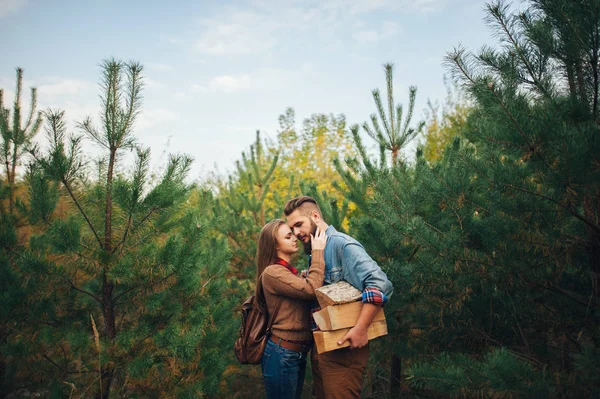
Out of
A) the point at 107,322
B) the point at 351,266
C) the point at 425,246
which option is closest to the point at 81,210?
the point at 107,322

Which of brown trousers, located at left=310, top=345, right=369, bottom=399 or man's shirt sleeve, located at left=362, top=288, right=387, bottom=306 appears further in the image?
brown trousers, located at left=310, top=345, right=369, bottom=399

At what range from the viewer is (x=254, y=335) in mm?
2936

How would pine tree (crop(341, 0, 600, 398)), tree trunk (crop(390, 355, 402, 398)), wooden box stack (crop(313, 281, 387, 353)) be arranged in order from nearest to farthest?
pine tree (crop(341, 0, 600, 398)) < wooden box stack (crop(313, 281, 387, 353)) < tree trunk (crop(390, 355, 402, 398))

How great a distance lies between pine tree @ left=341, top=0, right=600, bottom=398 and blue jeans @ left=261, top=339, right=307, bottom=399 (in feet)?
2.61

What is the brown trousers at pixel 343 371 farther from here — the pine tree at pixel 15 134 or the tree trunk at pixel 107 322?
the pine tree at pixel 15 134

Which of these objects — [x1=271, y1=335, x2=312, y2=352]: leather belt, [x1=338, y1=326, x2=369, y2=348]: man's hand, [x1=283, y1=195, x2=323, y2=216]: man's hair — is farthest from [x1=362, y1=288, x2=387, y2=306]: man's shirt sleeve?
[x1=283, y1=195, x2=323, y2=216]: man's hair

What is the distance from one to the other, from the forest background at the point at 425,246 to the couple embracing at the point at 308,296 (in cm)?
42

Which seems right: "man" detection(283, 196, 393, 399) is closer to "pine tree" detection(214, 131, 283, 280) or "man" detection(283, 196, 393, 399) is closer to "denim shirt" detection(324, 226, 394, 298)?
"denim shirt" detection(324, 226, 394, 298)

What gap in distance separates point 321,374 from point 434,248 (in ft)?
3.61

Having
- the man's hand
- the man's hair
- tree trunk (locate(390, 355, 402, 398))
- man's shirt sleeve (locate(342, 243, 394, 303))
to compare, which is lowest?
tree trunk (locate(390, 355, 402, 398))

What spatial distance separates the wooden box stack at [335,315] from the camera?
242 cm

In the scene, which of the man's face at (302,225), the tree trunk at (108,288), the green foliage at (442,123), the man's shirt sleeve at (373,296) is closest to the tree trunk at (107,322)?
the tree trunk at (108,288)

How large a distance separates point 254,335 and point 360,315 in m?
0.87

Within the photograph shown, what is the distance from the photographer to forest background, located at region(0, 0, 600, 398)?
2074 mm
